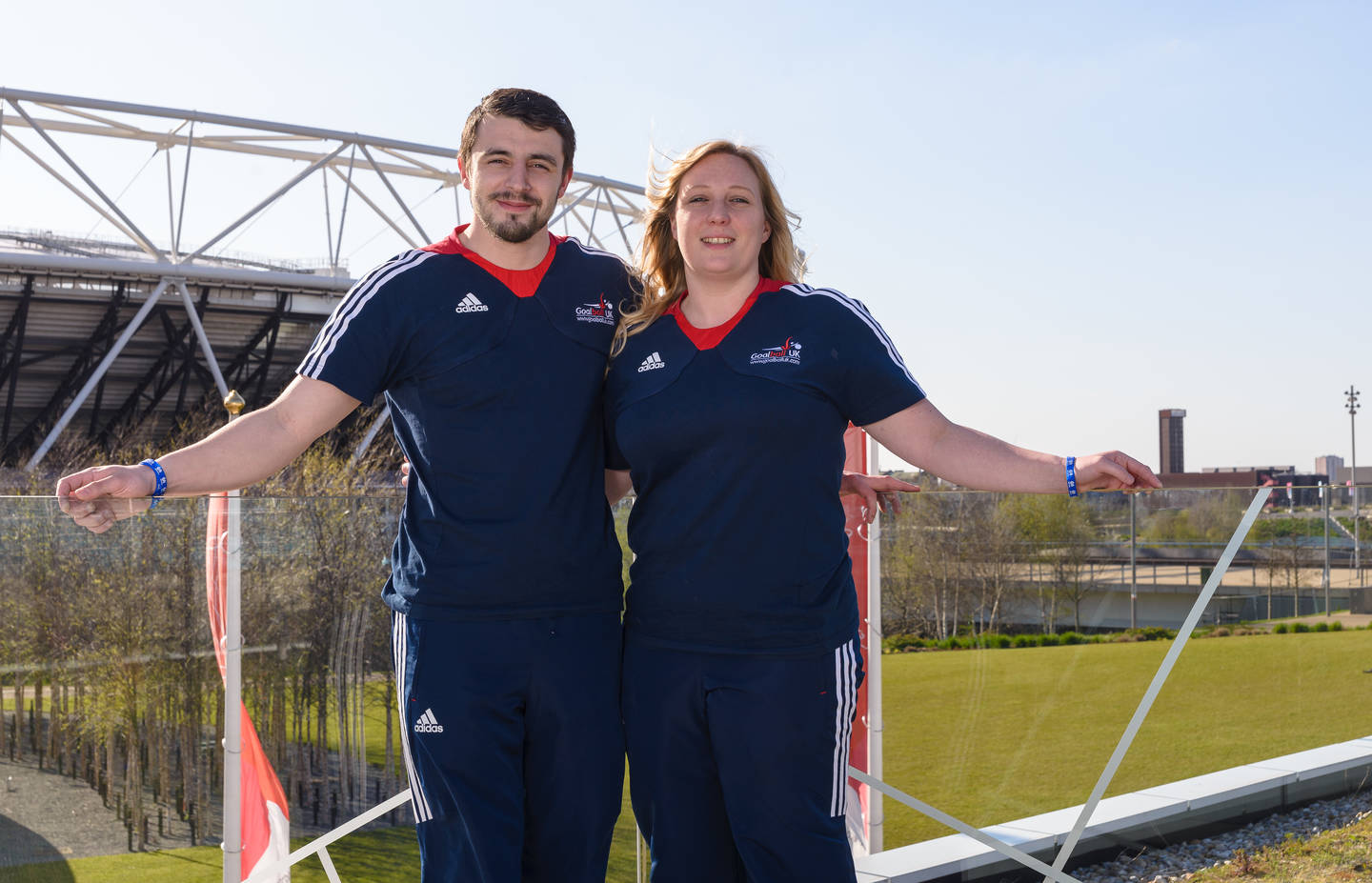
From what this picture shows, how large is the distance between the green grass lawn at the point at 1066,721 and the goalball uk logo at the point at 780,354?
1758 millimetres

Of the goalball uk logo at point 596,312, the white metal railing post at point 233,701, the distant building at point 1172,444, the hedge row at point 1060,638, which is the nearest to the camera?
the goalball uk logo at point 596,312

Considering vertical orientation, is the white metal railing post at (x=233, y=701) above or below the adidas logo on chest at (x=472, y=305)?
below

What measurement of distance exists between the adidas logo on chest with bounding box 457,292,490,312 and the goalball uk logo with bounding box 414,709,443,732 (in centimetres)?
101

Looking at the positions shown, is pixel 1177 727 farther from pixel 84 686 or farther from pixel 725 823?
pixel 84 686

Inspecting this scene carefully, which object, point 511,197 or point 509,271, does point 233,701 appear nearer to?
point 509,271

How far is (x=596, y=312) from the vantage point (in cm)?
294

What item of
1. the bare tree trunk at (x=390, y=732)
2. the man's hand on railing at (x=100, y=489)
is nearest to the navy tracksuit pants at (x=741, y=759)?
the man's hand on railing at (x=100, y=489)

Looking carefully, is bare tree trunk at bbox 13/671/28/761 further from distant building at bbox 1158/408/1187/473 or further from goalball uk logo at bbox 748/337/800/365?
distant building at bbox 1158/408/1187/473

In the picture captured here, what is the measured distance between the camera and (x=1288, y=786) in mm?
3656

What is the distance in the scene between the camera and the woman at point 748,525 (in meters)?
2.60

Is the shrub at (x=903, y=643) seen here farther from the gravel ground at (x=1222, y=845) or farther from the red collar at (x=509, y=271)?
the red collar at (x=509, y=271)

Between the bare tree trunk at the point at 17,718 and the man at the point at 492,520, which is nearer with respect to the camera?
the man at the point at 492,520

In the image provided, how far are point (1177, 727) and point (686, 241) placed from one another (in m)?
2.30

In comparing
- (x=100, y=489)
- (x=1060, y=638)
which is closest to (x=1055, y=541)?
(x=1060, y=638)
